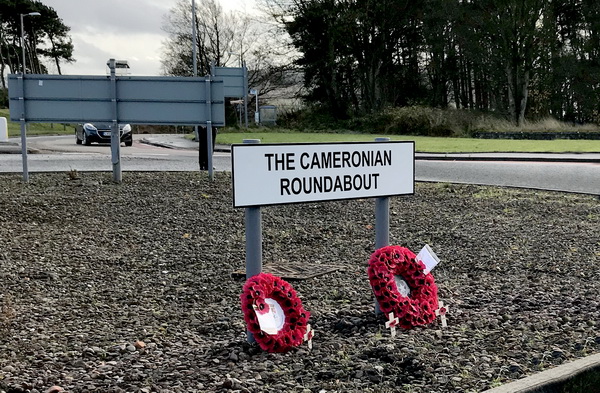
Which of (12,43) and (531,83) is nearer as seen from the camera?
(531,83)

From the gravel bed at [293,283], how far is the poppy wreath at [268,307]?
0.27 ft

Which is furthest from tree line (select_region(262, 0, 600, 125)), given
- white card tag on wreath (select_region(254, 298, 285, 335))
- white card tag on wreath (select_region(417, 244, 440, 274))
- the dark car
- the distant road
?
white card tag on wreath (select_region(254, 298, 285, 335))

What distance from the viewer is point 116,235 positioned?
23.2 feet

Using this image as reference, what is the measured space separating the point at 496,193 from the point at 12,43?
56.5 meters

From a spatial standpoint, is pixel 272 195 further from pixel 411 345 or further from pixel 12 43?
pixel 12 43

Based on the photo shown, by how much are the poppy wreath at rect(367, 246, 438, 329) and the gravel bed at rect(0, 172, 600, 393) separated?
11 cm

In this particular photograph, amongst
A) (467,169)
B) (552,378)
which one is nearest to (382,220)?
(552,378)

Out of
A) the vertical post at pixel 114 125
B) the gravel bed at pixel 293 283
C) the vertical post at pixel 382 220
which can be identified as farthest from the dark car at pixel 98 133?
the vertical post at pixel 382 220

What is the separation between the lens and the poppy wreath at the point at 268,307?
3.66 meters

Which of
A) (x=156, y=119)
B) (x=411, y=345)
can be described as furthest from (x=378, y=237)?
(x=156, y=119)

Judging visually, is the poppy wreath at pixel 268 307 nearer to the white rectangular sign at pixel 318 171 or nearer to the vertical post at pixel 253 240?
the vertical post at pixel 253 240

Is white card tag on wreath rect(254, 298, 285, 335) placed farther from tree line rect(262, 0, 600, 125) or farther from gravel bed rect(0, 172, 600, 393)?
tree line rect(262, 0, 600, 125)

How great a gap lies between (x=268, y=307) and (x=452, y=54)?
128ft

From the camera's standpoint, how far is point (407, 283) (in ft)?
14.3
